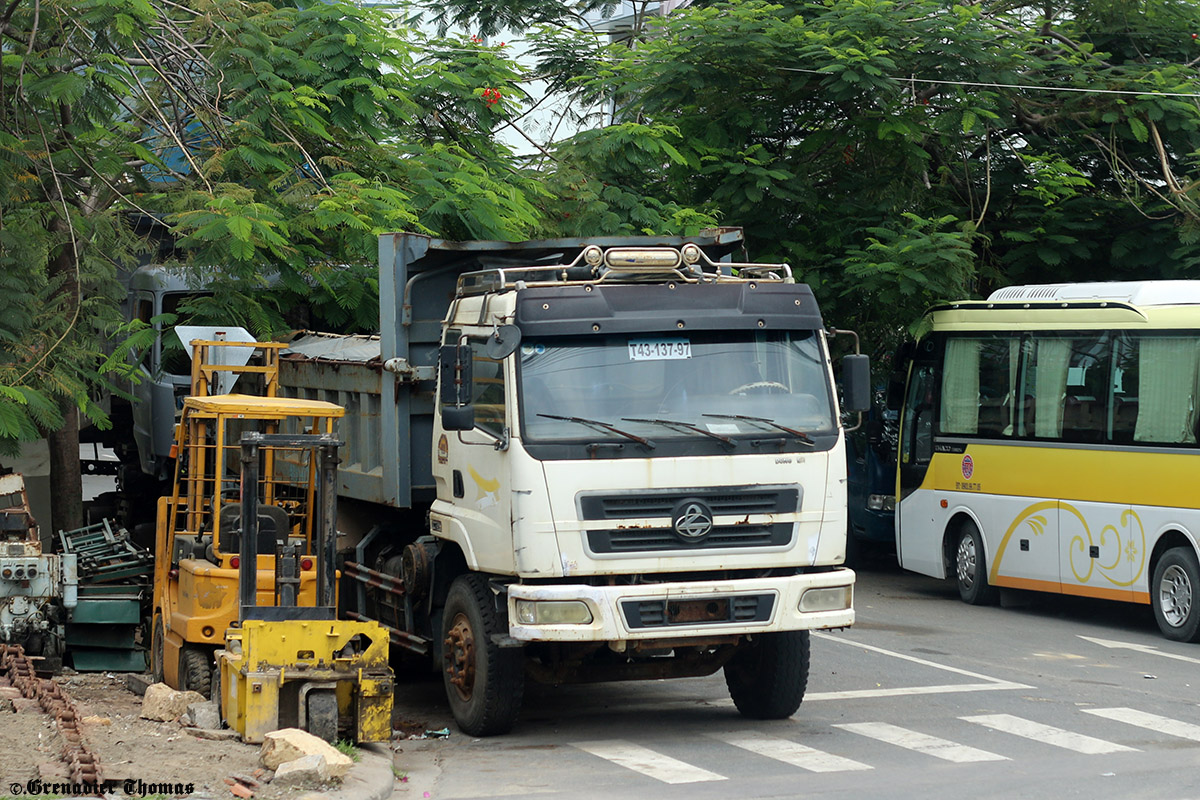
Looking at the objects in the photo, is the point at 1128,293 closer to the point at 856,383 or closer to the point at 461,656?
the point at 856,383

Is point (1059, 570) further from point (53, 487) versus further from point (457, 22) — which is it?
point (457, 22)

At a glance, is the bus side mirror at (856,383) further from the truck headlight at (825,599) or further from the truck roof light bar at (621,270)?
the truck headlight at (825,599)

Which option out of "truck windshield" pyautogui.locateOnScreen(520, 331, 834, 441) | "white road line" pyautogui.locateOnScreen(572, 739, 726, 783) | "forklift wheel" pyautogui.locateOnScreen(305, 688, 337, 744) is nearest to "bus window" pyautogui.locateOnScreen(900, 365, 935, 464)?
"truck windshield" pyautogui.locateOnScreen(520, 331, 834, 441)

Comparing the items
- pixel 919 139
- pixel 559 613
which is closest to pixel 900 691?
pixel 559 613

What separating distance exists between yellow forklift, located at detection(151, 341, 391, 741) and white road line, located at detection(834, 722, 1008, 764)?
120 inches

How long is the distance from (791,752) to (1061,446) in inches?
288

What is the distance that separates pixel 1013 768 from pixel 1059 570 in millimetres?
7185

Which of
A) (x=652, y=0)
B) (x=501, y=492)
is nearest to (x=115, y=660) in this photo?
(x=501, y=492)

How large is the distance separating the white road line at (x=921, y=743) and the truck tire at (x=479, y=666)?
2174 mm

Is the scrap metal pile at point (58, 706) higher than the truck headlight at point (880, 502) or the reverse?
the reverse

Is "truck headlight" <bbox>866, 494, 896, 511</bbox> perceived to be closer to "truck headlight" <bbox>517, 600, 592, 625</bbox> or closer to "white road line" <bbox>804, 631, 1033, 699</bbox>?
"white road line" <bbox>804, 631, 1033, 699</bbox>

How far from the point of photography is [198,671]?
10203 millimetres

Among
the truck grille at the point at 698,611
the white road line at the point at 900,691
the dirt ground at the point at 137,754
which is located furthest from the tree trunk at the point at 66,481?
the truck grille at the point at 698,611

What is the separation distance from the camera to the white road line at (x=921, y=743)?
871cm
